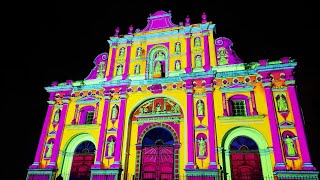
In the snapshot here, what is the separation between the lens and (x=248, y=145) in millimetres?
14617

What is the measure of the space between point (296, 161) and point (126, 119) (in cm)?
1120

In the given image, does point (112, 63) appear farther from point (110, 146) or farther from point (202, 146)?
point (202, 146)

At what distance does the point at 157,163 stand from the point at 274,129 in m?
7.88

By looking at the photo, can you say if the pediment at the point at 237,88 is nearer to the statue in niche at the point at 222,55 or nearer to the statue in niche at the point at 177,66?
the statue in niche at the point at 222,55

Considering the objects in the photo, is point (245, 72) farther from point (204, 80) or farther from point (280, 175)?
point (280, 175)

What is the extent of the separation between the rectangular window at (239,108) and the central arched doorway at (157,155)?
4806 mm

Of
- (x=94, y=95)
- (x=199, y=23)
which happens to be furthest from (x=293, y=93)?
(x=94, y=95)

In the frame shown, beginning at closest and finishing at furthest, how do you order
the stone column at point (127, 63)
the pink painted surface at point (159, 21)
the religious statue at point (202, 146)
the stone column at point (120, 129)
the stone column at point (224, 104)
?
the religious statue at point (202, 146) → the stone column at point (224, 104) → the stone column at point (120, 129) → the stone column at point (127, 63) → the pink painted surface at point (159, 21)

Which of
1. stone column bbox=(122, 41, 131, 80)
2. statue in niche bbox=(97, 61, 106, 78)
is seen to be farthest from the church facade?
statue in niche bbox=(97, 61, 106, 78)

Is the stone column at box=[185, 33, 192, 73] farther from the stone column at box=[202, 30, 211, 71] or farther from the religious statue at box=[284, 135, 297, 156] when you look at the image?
the religious statue at box=[284, 135, 297, 156]

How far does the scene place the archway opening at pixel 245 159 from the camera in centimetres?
1388

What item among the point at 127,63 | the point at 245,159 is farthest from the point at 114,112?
the point at 245,159

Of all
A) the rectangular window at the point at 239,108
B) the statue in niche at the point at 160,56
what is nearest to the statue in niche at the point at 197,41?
the statue in niche at the point at 160,56

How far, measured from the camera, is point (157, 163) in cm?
1588
